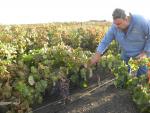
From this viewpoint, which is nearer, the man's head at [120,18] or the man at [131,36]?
the man's head at [120,18]

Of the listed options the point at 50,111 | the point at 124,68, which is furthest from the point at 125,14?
the point at 50,111

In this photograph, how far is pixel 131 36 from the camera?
718cm

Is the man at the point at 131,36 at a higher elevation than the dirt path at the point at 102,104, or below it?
higher

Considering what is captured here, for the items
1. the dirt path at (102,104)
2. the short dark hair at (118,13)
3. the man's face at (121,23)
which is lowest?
the dirt path at (102,104)

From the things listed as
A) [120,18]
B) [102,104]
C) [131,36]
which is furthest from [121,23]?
[102,104]

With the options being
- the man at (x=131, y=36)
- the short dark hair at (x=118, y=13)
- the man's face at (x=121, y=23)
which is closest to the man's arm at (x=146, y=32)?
the man at (x=131, y=36)

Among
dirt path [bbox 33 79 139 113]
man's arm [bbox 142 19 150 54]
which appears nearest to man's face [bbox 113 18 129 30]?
man's arm [bbox 142 19 150 54]

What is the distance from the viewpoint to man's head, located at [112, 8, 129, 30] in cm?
658

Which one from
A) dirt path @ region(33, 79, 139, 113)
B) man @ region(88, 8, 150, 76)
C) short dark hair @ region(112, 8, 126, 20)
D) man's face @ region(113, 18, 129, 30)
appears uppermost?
short dark hair @ region(112, 8, 126, 20)

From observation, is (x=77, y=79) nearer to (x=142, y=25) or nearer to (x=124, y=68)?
(x=124, y=68)

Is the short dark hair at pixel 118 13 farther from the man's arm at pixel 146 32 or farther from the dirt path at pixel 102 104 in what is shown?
the dirt path at pixel 102 104

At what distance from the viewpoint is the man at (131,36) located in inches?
272

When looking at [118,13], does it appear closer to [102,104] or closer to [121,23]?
[121,23]

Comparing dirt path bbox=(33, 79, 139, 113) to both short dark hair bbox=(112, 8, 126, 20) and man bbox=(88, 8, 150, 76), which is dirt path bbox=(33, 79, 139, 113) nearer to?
man bbox=(88, 8, 150, 76)
